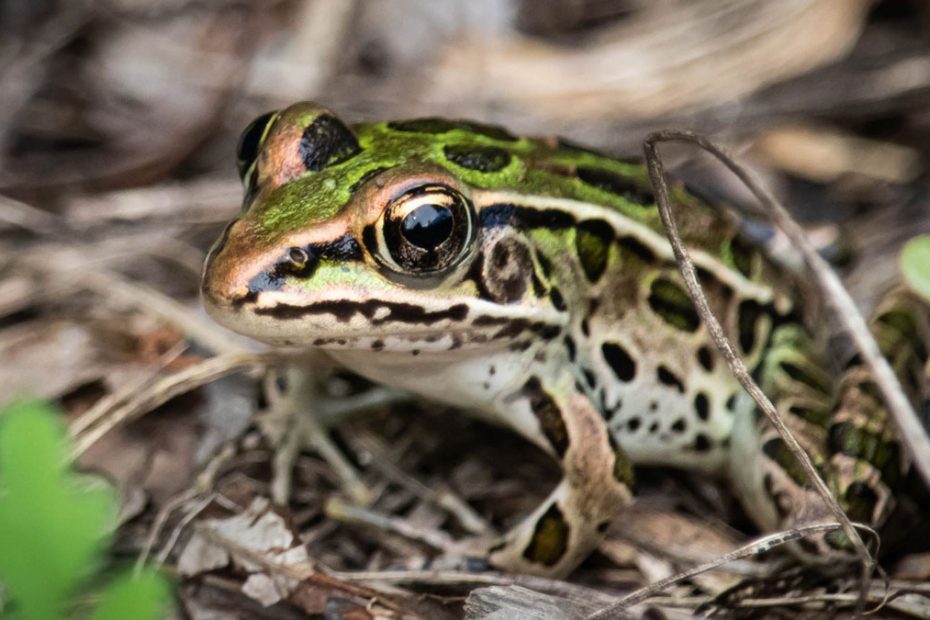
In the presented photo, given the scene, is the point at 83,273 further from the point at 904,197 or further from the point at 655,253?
the point at 904,197

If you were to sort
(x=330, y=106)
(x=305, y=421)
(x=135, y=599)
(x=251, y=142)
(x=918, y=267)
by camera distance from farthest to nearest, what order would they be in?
(x=330, y=106), (x=305, y=421), (x=251, y=142), (x=918, y=267), (x=135, y=599)

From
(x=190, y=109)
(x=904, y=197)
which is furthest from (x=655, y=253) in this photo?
(x=190, y=109)

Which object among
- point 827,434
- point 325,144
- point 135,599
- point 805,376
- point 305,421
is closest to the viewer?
point 135,599

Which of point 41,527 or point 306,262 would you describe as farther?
point 306,262

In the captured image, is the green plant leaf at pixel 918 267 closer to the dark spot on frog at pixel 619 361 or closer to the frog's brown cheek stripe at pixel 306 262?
the dark spot on frog at pixel 619 361

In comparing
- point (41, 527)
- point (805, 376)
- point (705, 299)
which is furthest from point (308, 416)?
point (41, 527)

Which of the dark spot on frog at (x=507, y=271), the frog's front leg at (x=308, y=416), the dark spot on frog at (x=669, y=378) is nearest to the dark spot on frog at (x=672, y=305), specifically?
the dark spot on frog at (x=669, y=378)

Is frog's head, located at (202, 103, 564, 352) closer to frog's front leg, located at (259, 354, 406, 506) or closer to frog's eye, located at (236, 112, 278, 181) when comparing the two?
frog's eye, located at (236, 112, 278, 181)

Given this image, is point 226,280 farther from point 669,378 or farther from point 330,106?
point 330,106
